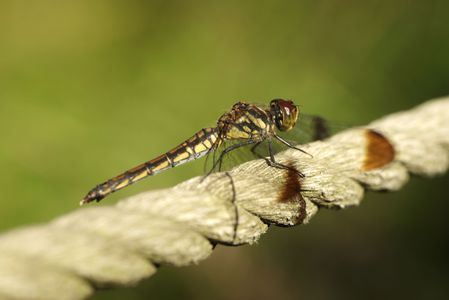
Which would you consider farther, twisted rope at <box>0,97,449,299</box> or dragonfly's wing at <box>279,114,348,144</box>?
dragonfly's wing at <box>279,114,348,144</box>

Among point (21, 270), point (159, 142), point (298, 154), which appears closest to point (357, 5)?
point (159, 142)

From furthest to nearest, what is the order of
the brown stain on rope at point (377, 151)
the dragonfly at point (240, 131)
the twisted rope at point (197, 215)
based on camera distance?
1. the dragonfly at point (240, 131)
2. the brown stain on rope at point (377, 151)
3. the twisted rope at point (197, 215)

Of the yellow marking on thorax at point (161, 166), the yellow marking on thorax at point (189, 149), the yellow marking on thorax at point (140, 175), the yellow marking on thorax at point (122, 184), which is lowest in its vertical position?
the yellow marking on thorax at point (122, 184)

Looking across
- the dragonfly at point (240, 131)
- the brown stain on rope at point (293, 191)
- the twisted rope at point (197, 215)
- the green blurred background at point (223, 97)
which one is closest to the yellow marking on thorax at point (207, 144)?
the dragonfly at point (240, 131)

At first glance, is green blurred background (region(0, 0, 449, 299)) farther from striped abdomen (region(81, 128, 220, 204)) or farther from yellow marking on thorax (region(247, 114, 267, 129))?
yellow marking on thorax (region(247, 114, 267, 129))

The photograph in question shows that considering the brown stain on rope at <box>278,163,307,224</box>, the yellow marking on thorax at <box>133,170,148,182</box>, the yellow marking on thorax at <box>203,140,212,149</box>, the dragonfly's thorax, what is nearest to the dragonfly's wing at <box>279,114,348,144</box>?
the dragonfly's thorax

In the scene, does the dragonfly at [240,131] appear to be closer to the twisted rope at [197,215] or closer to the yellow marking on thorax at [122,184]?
the yellow marking on thorax at [122,184]

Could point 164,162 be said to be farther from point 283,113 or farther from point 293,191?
point 293,191

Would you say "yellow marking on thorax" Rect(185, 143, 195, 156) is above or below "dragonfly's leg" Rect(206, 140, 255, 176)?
above
